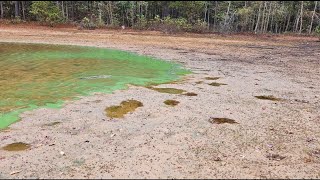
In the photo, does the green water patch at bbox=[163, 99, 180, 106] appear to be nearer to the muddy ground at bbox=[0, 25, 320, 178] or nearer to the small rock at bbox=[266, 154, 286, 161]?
the muddy ground at bbox=[0, 25, 320, 178]

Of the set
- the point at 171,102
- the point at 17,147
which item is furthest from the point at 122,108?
the point at 17,147

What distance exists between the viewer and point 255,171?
5.14 m

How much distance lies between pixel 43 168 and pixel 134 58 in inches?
480

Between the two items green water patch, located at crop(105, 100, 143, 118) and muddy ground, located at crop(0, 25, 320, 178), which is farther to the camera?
green water patch, located at crop(105, 100, 143, 118)

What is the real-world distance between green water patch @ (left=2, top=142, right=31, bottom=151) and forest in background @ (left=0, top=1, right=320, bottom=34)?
31.2 metres

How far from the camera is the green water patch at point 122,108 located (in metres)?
7.85

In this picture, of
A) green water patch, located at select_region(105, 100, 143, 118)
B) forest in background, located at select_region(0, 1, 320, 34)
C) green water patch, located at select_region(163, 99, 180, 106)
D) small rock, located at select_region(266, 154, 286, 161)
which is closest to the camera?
small rock, located at select_region(266, 154, 286, 161)

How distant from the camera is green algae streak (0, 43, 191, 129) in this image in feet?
29.0

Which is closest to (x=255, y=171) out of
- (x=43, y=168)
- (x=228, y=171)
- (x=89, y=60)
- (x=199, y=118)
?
(x=228, y=171)

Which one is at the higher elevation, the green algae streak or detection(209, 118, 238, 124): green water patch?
the green algae streak

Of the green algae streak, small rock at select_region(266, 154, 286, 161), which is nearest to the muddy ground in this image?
small rock at select_region(266, 154, 286, 161)

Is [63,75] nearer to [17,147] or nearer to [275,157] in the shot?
[17,147]

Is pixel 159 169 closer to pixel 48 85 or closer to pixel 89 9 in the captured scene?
pixel 48 85

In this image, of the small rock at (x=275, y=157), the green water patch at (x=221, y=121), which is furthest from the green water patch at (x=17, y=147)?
the small rock at (x=275, y=157)
